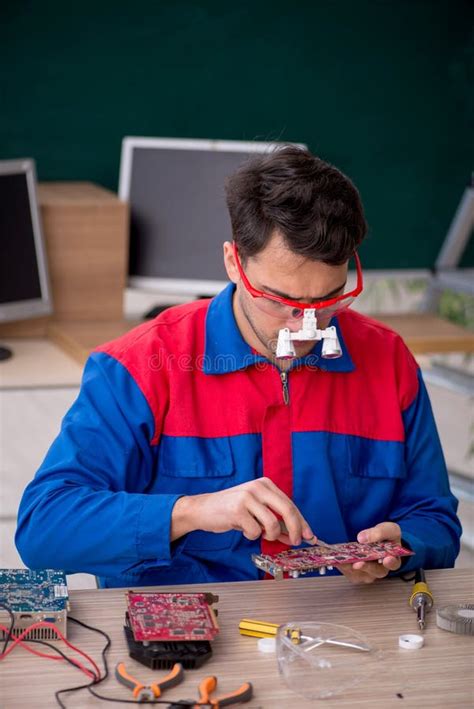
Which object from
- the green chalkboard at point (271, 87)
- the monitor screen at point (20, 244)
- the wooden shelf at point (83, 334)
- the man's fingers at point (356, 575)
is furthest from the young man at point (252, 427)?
the green chalkboard at point (271, 87)

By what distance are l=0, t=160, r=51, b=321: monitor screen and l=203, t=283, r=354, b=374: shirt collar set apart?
→ 1.45 meters

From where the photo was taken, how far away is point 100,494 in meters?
1.64

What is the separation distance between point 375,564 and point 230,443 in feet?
A: 1.11

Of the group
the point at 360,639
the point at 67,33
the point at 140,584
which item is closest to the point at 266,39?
the point at 67,33

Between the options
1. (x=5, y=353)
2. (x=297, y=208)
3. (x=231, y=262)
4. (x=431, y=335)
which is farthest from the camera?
(x=431, y=335)

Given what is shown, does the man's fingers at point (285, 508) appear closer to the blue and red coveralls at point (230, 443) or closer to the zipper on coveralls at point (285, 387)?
the blue and red coveralls at point (230, 443)

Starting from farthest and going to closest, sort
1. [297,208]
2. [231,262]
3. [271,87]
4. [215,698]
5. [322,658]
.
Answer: [271,87] < [231,262] < [297,208] < [322,658] < [215,698]

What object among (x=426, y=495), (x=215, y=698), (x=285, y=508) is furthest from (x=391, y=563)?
(x=215, y=698)

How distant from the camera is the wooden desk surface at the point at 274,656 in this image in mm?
1291

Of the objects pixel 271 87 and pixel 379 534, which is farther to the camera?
pixel 271 87

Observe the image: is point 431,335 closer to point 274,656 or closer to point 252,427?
point 252,427

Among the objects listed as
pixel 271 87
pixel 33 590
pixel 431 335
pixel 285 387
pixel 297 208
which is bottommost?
pixel 431 335

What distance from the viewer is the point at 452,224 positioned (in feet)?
13.4

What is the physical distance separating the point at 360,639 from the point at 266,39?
8.99 feet
